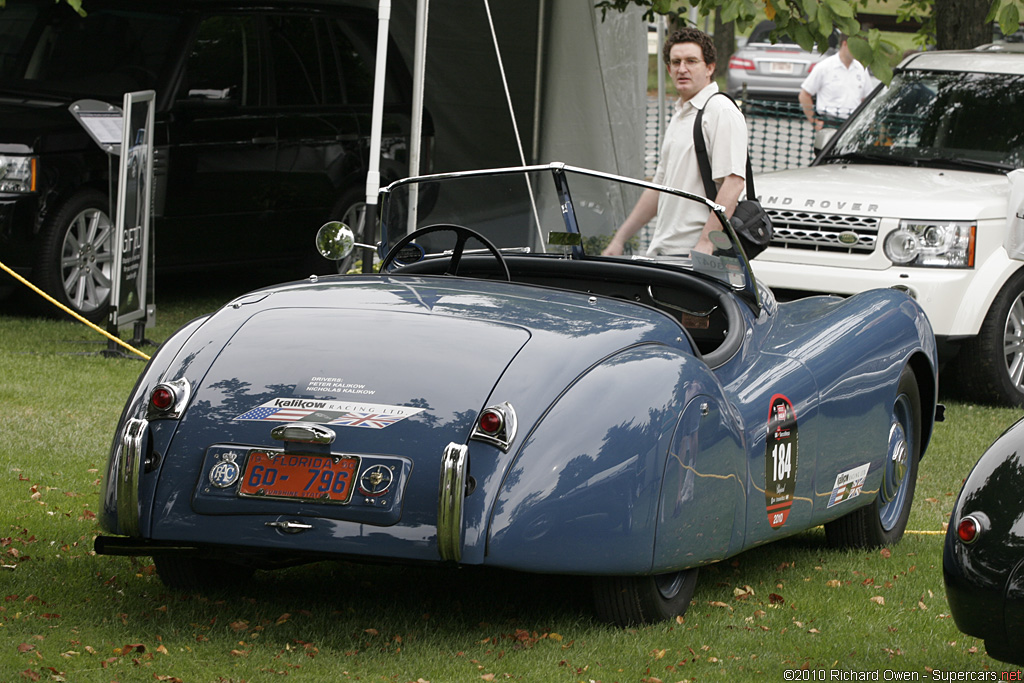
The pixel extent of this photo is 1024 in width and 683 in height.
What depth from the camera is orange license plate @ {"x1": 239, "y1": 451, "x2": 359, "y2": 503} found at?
13.4 feet

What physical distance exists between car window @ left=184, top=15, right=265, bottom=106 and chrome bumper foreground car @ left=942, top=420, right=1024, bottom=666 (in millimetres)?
7955

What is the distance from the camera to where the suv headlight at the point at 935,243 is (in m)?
8.89

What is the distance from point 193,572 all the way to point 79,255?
5.83 meters

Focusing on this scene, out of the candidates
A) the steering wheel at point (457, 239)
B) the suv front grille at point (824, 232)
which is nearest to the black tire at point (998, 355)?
the suv front grille at point (824, 232)

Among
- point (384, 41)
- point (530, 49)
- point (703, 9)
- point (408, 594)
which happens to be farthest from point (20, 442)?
point (530, 49)

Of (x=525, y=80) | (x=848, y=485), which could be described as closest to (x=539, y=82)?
(x=525, y=80)

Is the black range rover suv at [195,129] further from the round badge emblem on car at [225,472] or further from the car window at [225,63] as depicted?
the round badge emblem on car at [225,472]

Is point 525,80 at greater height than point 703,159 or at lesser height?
greater

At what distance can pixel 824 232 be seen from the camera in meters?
9.19

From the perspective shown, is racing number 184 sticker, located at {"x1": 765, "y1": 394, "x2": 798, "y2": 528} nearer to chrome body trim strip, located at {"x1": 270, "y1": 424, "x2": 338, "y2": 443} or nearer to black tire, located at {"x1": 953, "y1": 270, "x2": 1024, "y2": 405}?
chrome body trim strip, located at {"x1": 270, "y1": 424, "x2": 338, "y2": 443}

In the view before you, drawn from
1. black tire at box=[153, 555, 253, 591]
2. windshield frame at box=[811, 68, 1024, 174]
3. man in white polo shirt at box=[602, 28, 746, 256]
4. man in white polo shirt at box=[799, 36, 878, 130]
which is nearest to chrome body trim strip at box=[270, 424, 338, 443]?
black tire at box=[153, 555, 253, 591]

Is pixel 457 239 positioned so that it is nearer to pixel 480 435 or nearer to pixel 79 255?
pixel 480 435

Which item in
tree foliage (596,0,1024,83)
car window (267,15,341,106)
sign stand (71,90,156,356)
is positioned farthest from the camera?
car window (267,15,341,106)

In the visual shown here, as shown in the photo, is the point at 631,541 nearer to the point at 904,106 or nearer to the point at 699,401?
the point at 699,401
